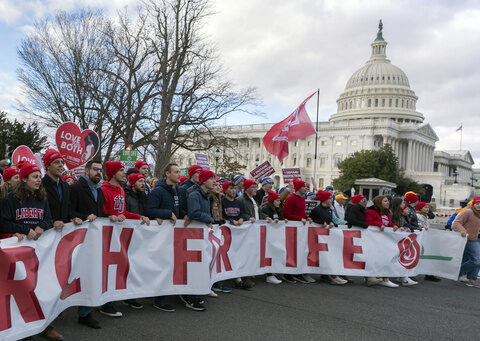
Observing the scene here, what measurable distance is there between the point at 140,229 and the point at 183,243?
672 mm

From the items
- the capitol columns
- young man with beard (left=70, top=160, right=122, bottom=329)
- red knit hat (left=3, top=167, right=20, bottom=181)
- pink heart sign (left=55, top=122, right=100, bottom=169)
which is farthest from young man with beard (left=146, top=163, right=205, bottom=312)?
the capitol columns

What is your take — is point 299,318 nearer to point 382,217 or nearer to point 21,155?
point 382,217

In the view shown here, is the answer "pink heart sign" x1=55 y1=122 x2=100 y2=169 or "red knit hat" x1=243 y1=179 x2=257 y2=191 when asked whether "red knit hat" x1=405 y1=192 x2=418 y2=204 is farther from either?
"pink heart sign" x1=55 y1=122 x2=100 y2=169

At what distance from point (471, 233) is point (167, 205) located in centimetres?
678

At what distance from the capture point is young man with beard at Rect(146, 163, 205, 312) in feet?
21.1

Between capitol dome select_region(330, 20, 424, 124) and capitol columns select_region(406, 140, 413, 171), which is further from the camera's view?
capitol dome select_region(330, 20, 424, 124)

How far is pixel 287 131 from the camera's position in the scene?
14.3 meters

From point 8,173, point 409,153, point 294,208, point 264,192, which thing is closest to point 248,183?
point 294,208

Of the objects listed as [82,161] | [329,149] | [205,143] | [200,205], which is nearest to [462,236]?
[200,205]

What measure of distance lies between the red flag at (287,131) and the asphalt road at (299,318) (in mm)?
6515

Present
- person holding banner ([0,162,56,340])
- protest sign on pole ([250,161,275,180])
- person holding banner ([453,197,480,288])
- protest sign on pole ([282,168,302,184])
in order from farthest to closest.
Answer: protest sign on pole ([282,168,302,184])
protest sign on pole ([250,161,275,180])
person holding banner ([453,197,480,288])
person holding banner ([0,162,56,340])

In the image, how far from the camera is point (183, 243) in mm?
6629

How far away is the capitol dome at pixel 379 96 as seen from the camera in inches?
4958

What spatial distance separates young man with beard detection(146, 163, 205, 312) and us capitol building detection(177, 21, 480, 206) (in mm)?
82565
